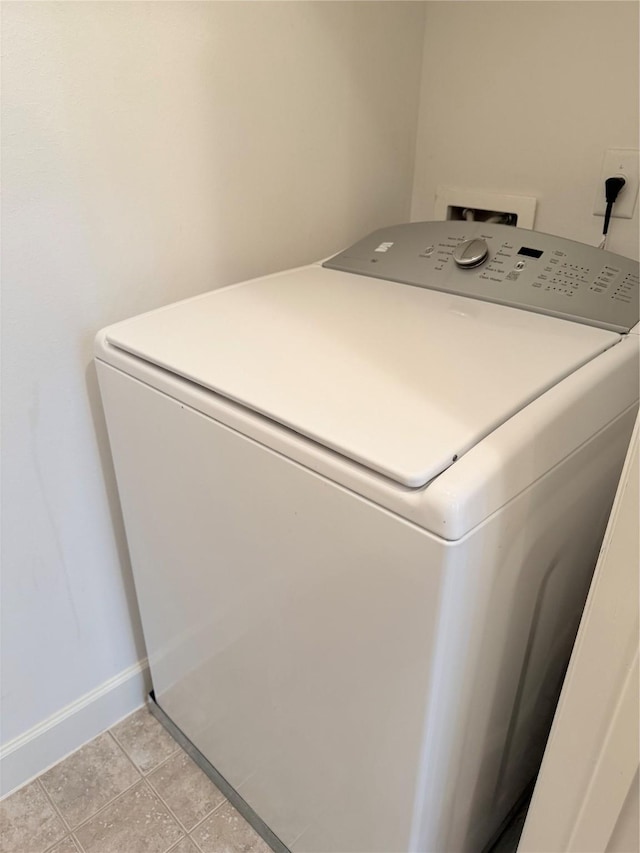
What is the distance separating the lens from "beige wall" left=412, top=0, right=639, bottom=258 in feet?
3.34

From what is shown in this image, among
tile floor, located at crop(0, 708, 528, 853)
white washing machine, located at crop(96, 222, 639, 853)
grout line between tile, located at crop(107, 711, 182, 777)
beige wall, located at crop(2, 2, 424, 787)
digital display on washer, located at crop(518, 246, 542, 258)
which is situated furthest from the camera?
grout line between tile, located at crop(107, 711, 182, 777)

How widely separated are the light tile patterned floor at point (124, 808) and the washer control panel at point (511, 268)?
988mm

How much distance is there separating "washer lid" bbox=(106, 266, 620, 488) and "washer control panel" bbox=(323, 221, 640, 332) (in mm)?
34

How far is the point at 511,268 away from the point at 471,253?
72mm

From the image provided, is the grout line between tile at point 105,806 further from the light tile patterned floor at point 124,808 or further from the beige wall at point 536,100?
the beige wall at point 536,100

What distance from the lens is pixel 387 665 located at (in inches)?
26.9

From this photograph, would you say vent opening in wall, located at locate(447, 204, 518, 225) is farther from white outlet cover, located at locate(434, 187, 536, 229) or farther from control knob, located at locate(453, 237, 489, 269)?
control knob, located at locate(453, 237, 489, 269)

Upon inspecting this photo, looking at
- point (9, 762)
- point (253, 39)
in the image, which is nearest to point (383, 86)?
point (253, 39)

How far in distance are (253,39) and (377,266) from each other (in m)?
0.40

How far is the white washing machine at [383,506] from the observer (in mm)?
617

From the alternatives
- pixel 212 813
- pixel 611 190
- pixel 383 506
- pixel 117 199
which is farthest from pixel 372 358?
pixel 212 813

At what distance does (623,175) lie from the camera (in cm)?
104

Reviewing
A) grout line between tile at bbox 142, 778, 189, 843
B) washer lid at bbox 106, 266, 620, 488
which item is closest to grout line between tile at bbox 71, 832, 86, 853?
grout line between tile at bbox 142, 778, 189, 843

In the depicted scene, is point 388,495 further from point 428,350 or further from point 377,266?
point 377,266
